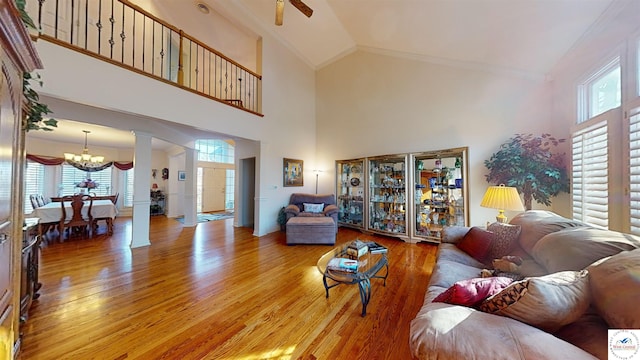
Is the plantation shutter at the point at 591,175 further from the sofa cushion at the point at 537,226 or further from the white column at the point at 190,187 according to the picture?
the white column at the point at 190,187

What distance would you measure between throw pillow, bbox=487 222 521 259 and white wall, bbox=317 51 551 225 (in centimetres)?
165

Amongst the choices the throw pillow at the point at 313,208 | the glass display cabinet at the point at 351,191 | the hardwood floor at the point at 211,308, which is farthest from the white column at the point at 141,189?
the glass display cabinet at the point at 351,191

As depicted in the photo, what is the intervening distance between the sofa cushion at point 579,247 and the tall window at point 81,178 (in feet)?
32.6

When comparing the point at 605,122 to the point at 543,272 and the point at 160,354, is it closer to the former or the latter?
the point at 543,272

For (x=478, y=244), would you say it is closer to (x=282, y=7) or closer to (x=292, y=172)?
(x=282, y=7)

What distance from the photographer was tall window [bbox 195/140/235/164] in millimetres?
7641

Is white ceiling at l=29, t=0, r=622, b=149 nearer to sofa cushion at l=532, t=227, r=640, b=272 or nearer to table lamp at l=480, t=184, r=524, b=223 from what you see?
table lamp at l=480, t=184, r=524, b=223

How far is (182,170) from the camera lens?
7246mm

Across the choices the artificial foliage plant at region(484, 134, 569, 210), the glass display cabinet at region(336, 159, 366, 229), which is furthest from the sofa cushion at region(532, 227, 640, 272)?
the glass display cabinet at region(336, 159, 366, 229)

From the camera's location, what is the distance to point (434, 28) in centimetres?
336

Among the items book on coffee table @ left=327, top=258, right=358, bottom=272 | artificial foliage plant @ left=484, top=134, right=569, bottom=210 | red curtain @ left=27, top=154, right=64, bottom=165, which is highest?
red curtain @ left=27, top=154, right=64, bottom=165

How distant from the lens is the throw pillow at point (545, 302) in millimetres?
859

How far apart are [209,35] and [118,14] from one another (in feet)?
5.64

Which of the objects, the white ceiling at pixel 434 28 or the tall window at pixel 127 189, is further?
the tall window at pixel 127 189
